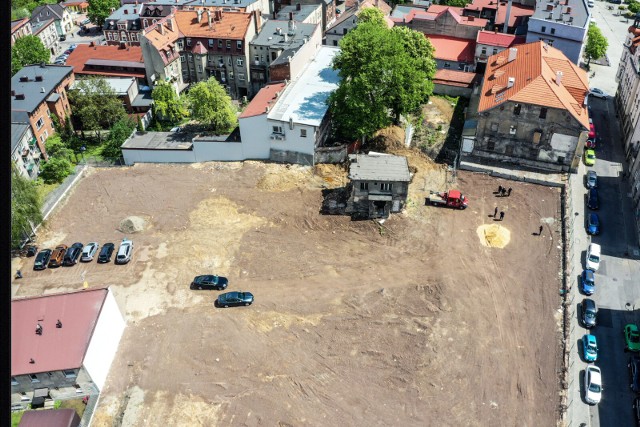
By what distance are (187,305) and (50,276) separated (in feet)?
59.7

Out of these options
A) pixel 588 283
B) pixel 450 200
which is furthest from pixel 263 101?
pixel 588 283

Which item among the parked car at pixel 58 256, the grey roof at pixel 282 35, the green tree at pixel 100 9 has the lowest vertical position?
the parked car at pixel 58 256

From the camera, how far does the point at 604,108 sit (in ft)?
292

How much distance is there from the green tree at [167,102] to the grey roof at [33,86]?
16.7 meters

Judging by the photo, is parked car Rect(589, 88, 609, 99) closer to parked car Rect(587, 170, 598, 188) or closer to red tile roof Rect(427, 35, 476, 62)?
red tile roof Rect(427, 35, 476, 62)

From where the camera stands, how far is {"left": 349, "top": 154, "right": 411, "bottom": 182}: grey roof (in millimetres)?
63344

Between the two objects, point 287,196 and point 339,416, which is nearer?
point 339,416

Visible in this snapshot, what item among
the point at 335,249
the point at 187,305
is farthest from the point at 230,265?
the point at 335,249

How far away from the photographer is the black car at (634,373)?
4603 centimetres

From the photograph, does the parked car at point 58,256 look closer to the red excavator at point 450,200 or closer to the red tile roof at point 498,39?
the red excavator at point 450,200

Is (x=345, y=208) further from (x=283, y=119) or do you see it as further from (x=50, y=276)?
Answer: (x=50, y=276)

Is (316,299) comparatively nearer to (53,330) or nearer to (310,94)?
(53,330)

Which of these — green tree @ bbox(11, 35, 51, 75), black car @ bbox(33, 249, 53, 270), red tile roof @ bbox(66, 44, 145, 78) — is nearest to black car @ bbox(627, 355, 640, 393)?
black car @ bbox(33, 249, 53, 270)

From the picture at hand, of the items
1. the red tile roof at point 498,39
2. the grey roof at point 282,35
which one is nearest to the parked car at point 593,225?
the red tile roof at point 498,39
